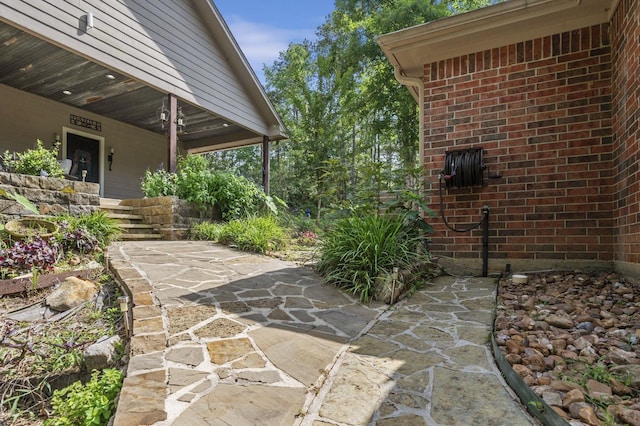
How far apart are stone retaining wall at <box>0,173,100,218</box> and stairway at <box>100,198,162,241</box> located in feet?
1.50

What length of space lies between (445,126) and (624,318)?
2.45 m

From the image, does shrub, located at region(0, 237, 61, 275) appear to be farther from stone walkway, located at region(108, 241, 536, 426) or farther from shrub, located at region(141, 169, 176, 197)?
shrub, located at region(141, 169, 176, 197)

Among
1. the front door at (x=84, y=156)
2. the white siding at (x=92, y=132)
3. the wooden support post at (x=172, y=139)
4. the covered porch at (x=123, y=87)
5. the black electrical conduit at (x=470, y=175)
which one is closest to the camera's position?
the black electrical conduit at (x=470, y=175)

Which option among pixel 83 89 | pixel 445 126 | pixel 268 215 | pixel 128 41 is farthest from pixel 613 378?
pixel 83 89

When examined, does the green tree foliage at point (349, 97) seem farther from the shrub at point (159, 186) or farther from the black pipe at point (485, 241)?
the black pipe at point (485, 241)

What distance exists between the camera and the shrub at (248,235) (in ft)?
15.8

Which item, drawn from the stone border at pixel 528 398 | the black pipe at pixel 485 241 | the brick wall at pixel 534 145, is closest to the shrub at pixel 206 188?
the brick wall at pixel 534 145

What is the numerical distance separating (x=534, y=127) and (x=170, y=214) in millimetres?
4956

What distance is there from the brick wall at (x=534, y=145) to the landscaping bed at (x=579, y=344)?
1.96 ft

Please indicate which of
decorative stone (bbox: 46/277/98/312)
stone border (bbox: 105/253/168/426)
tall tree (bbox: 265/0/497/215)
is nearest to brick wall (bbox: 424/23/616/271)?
stone border (bbox: 105/253/168/426)

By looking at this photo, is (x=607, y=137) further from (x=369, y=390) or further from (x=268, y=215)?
(x=268, y=215)

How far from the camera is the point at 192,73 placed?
7.06 m

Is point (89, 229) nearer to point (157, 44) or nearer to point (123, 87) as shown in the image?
point (123, 87)

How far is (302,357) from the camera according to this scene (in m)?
1.82
